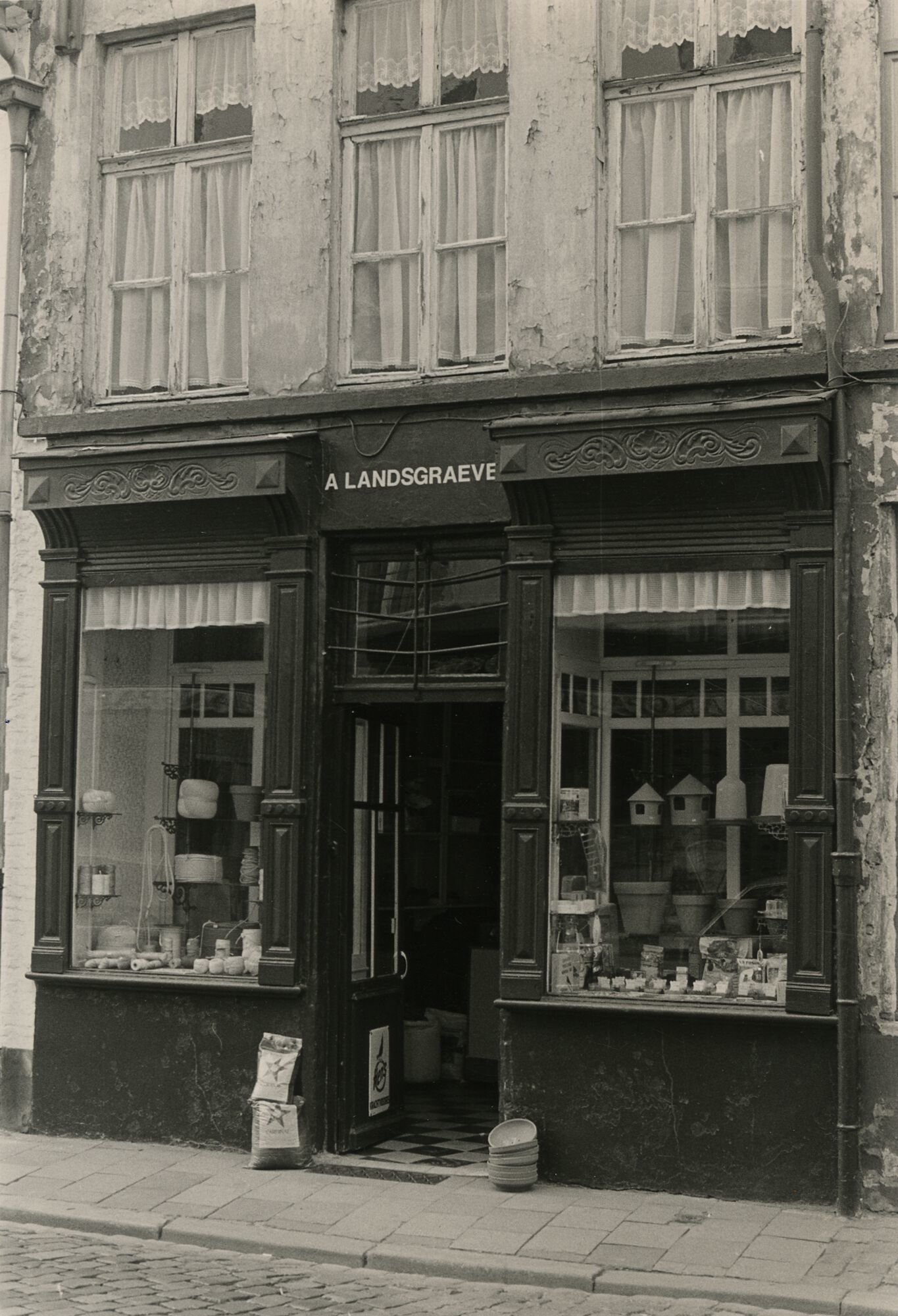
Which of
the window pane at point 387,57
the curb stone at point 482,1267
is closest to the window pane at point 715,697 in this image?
the curb stone at point 482,1267

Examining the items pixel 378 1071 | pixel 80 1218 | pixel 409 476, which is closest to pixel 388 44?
pixel 409 476

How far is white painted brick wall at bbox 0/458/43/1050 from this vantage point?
35.6 feet

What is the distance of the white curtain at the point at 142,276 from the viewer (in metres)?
11.0

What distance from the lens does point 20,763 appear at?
11000 mm

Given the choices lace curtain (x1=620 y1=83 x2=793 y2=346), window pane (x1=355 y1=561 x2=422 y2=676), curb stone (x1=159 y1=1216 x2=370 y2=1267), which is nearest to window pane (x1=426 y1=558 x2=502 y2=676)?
window pane (x1=355 y1=561 x2=422 y2=676)

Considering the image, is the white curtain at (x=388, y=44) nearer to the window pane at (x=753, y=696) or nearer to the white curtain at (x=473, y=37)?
the white curtain at (x=473, y=37)

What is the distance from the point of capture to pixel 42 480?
10719mm

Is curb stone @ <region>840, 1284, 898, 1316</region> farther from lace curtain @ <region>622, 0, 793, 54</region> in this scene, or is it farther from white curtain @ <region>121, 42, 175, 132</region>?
white curtain @ <region>121, 42, 175, 132</region>

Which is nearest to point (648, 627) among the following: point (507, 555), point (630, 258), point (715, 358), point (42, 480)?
point (507, 555)

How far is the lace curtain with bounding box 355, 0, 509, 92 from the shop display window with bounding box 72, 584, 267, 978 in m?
3.27

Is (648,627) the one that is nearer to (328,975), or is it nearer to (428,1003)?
(328,975)

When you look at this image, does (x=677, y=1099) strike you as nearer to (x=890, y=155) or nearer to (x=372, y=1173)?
(x=372, y=1173)

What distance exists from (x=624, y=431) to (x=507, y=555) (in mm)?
1003

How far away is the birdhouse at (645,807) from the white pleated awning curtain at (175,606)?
2.50m
